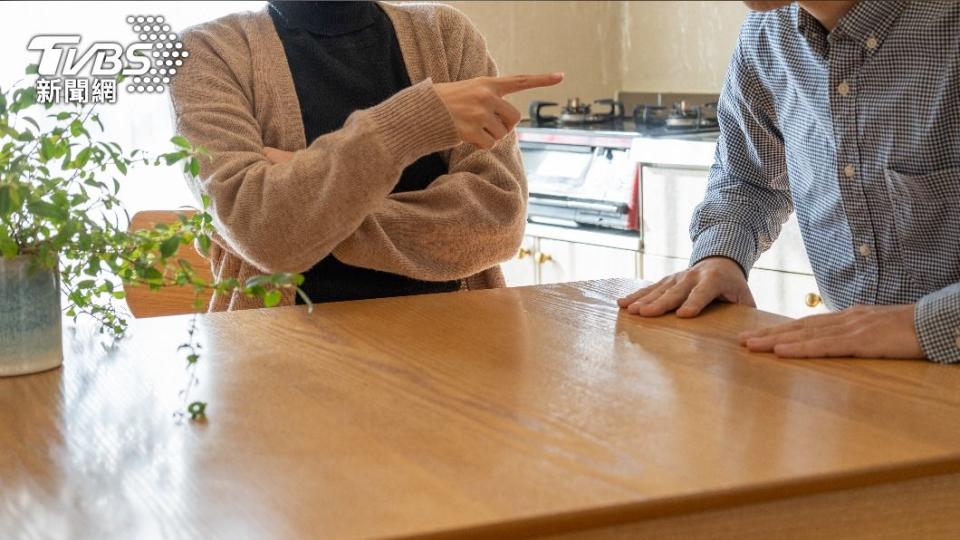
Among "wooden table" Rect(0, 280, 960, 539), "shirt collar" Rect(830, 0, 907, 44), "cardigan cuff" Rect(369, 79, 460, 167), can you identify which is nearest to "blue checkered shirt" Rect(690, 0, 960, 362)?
"shirt collar" Rect(830, 0, 907, 44)

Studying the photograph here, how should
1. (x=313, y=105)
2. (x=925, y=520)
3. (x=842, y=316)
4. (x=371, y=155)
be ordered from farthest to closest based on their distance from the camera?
(x=313, y=105), (x=371, y=155), (x=842, y=316), (x=925, y=520)

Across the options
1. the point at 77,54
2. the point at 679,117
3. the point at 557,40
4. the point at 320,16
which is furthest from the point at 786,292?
the point at 77,54

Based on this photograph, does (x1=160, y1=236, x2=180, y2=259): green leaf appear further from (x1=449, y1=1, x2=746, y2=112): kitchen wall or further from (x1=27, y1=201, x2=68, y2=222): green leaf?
(x1=449, y1=1, x2=746, y2=112): kitchen wall

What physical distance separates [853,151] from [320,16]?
874 mm

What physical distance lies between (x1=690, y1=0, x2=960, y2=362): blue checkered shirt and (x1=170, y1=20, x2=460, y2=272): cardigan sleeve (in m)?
0.43

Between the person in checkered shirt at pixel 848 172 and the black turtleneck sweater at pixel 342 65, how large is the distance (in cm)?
47

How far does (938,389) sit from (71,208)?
0.87 meters

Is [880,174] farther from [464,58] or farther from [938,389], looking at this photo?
[464,58]

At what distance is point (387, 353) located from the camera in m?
1.28

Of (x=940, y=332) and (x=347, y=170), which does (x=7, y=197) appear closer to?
(x=347, y=170)

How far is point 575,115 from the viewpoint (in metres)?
3.88

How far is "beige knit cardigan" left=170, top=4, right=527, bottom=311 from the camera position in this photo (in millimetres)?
1581

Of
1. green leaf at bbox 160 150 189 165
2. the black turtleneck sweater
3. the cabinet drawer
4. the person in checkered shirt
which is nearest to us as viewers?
green leaf at bbox 160 150 189 165

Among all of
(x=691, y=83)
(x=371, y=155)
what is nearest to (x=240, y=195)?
(x=371, y=155)
